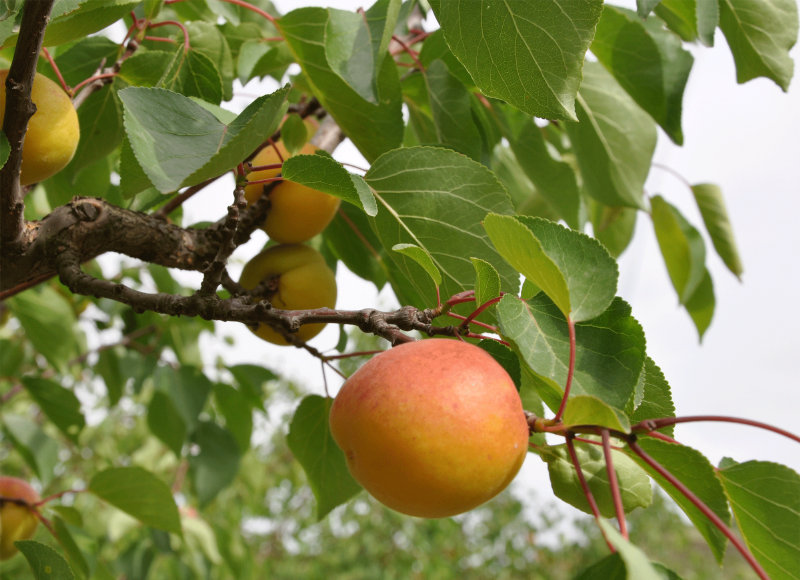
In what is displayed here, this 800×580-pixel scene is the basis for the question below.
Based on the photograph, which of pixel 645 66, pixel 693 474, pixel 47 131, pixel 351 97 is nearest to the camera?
pixel 693 474

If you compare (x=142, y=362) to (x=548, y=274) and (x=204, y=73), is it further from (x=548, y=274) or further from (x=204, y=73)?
(x=548, y=274)

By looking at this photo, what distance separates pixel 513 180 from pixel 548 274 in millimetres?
720

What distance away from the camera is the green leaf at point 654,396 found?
546 mm

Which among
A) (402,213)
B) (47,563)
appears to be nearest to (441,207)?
(402,213)

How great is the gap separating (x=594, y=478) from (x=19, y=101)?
0.53 meters

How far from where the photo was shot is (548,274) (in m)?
0.46

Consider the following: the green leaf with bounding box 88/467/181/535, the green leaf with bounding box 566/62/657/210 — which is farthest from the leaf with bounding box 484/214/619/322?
the green leaf with bounding box 88/467/181/535

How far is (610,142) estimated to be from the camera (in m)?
0.88

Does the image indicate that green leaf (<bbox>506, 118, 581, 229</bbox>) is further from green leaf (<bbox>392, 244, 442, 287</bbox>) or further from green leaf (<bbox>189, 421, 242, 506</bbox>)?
green leaf (<bbox>189, 421, 242, 506</bbox>)

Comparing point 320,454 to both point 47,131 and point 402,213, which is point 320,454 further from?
point 47,131

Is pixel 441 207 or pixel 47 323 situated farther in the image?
pixel 47 323

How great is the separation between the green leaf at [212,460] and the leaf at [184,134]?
894 mm

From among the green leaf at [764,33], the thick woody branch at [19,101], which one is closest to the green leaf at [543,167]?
the green leaf at [764,33]

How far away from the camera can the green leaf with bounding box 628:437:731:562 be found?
48 centimetres
